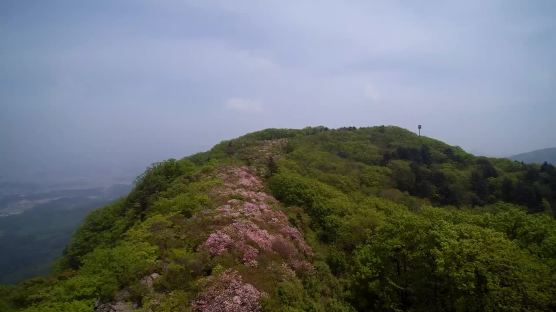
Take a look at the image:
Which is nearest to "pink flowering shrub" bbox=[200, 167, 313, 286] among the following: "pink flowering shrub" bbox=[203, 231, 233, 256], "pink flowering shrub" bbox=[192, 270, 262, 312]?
"pink flowering shrub" bbox=[203, 231, 233, 256]

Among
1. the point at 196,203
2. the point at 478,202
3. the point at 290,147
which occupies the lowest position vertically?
the point at 478,202

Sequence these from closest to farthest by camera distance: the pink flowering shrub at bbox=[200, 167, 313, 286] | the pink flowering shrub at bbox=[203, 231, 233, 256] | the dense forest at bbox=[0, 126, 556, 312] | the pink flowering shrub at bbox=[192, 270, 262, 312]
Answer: the pink flowering shrub at bbox=[192, 270, 262, 312] → the dense forest at bbox=[0, 126, 556, 312] → the pink flowering shrub at bbox=[203, 231, 233, 256] → the pink flowering shrub at bbox=[200, 167, 313, 286]

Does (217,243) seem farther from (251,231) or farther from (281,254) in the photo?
(281,254)

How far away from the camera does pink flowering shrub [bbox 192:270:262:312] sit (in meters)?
16.9

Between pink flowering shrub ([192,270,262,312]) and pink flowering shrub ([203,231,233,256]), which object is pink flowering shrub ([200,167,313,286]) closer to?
pink flowering shrub ([203,231,233,256])

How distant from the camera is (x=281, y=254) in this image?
23.7 meters

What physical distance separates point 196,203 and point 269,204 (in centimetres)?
709

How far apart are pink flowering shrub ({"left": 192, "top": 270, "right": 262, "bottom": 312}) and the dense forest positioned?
66mm

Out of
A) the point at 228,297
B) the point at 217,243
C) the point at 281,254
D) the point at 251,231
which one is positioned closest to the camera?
the point at 228,297

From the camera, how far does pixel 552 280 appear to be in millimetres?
19047

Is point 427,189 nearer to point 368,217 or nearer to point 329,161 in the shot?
point 329,161

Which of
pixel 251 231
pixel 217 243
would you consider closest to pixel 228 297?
pixel 217 243

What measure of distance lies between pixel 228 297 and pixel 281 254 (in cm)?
672

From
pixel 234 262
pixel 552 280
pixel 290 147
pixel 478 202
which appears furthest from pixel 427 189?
pixel 234 262
